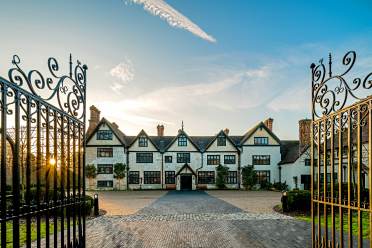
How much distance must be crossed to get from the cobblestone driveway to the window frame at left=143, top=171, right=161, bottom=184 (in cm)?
2248

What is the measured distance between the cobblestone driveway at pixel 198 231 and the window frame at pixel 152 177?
22.5 metres

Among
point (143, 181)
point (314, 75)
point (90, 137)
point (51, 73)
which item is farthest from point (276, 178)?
point (51, 73)

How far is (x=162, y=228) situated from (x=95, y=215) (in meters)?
5.44

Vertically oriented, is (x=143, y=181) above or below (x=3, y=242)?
below

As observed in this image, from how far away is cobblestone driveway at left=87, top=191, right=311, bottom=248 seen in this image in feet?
30.4

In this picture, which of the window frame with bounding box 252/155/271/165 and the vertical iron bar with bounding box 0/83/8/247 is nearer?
the vertical iron bar with bounding box 0/83/8/247

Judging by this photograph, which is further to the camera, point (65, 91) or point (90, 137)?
point (90, 137)

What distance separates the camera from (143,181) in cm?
3759

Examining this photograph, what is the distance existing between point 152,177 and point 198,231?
27206mm

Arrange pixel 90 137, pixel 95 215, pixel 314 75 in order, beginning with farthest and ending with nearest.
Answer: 1. pixel 90 137
2. pixel 95 215
3. pixel 314 75

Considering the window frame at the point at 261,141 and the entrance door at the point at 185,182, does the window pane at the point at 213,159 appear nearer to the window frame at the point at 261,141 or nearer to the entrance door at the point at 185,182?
the entrance door at the point at 185,182

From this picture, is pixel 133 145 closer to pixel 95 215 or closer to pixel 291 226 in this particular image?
pixel 95 215

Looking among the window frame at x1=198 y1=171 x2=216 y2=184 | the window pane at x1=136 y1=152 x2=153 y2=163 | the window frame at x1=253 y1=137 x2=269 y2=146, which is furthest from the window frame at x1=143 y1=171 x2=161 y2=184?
the window frame at x1=253 y1=137 x2=269 y2=146

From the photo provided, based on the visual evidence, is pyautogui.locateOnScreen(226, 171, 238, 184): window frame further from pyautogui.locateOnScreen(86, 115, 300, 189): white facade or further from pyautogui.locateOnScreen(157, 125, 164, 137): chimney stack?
pyautogui.locateOnScreen(157, 125, 164, 137): chimney stack
